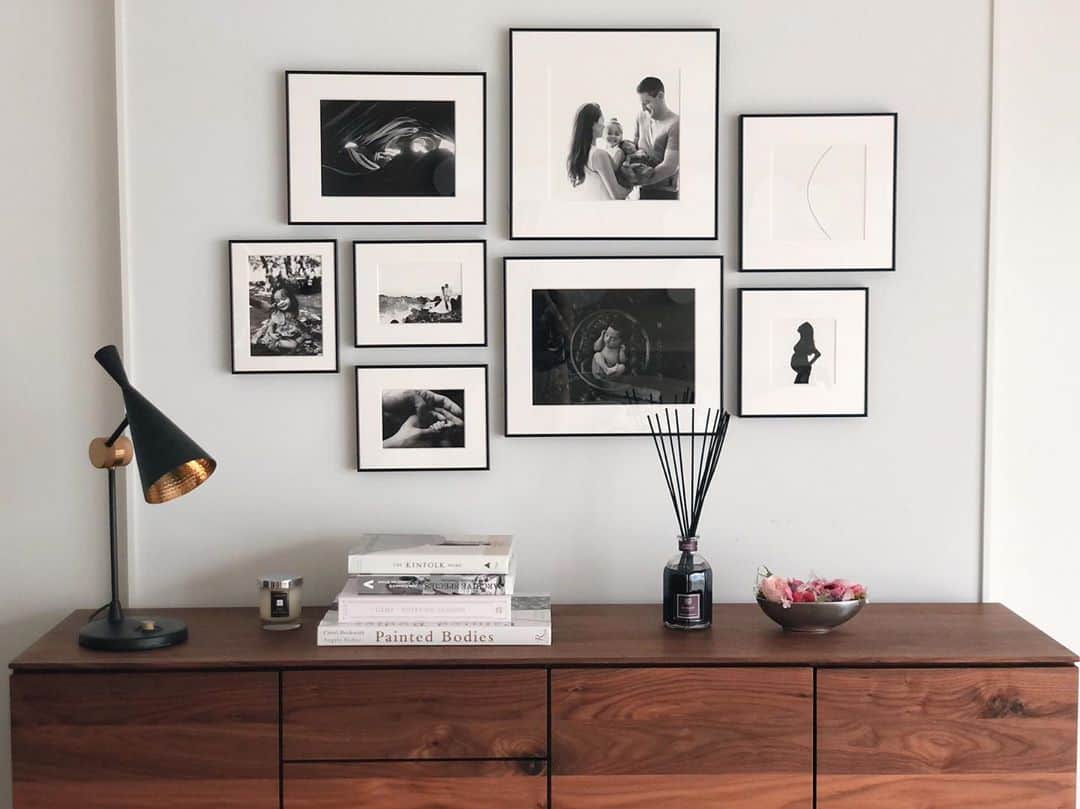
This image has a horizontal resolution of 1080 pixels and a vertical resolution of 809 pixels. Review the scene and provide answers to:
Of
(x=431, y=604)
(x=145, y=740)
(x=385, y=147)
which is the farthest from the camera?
(x=385, y=147)

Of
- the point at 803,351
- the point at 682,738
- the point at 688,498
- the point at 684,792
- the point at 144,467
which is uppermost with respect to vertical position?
the point at 803,351

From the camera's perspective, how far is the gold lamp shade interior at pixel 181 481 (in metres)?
2.15

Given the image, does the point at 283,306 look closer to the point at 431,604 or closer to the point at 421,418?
the point at 421,418

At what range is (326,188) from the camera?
2.43 meters

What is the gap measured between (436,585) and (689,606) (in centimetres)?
49

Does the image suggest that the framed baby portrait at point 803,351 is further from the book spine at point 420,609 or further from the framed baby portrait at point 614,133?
the book spine at point 420,609

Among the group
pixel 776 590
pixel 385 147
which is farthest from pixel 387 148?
pixel 776 590

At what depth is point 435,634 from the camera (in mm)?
2156

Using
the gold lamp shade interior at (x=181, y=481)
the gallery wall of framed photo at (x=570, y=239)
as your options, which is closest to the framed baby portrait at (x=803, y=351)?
the gallery wall of framed photo at (x=570, y=239)

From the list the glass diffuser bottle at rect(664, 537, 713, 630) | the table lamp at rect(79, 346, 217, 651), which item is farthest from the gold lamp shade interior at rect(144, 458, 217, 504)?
the glass diffuser bottle at rect(664, 537, 713, 630)

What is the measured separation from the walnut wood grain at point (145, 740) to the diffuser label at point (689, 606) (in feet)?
2.54

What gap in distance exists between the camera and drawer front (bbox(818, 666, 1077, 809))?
208 cm

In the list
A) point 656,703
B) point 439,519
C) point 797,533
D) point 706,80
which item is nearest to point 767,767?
point 656,703

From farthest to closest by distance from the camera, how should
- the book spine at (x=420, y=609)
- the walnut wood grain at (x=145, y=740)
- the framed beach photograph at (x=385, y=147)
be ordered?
the framed beach photograph at (x=385, y=147) → the book spine at (x=420, y=609) → the walnut wood grain at (x=145, y=740)
